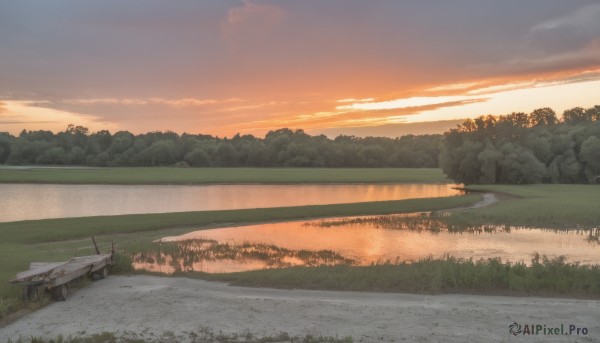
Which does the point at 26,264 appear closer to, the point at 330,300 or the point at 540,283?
the point at 330,300

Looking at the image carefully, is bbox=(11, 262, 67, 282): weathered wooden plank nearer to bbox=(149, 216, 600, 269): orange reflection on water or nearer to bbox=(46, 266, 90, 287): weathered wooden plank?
bbox=(46, 266, 90, 287): weathered wooden plank

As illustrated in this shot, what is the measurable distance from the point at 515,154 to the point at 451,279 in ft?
271

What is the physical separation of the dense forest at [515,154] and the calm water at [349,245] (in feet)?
196

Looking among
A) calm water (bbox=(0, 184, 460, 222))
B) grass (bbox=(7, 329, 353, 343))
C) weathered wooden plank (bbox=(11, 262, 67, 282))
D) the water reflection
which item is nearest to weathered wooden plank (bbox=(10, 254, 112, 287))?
weathered wooden plank (bbox=(11, 262, 67, 282))

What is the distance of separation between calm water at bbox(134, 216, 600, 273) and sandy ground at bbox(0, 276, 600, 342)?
669cm

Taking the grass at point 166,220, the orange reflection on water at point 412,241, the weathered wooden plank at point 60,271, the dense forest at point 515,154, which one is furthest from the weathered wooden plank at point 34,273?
the dense forest at point 515,154

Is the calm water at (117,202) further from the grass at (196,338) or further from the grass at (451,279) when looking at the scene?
the grass at (196,338)

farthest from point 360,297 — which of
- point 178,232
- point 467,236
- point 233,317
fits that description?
point 178,232

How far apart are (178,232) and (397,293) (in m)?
22.0

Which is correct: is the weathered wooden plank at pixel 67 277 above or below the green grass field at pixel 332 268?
above

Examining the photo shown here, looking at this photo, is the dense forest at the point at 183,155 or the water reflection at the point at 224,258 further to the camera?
the dense forest at the point at 183,155

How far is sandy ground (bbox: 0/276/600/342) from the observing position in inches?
481

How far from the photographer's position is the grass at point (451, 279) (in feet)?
54.4

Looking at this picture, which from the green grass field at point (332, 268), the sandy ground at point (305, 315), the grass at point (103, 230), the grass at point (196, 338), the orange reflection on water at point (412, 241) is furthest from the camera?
the orange reflection on water at point (412, 241)
